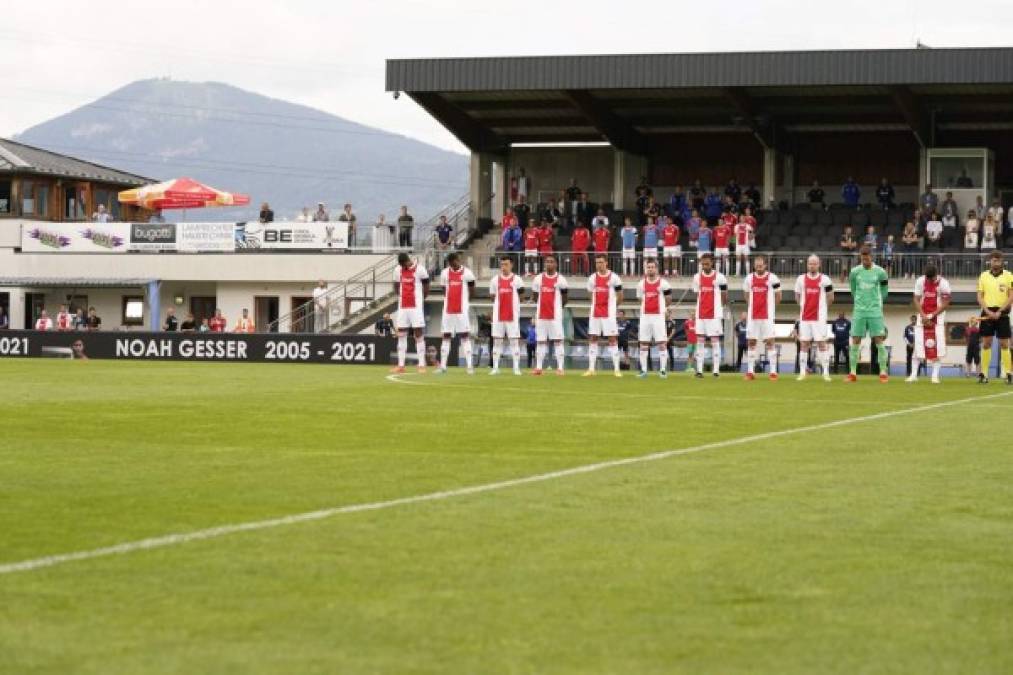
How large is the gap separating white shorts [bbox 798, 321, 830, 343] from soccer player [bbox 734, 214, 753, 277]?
16326 millimetres

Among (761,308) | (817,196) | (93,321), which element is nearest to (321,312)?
(93,321)

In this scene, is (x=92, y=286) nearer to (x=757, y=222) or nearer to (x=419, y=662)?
(x=757, y=222)

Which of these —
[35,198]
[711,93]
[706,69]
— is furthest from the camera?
[35,198]

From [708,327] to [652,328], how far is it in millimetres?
1194

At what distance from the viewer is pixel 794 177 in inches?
2266

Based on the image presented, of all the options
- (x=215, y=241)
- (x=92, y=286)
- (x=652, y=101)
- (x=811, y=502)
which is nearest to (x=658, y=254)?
(x=652, y=101)

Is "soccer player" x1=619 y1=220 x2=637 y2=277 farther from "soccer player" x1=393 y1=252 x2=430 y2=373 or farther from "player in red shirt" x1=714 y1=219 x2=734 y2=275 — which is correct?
"soccer player" x1=393 y1=252 x2=430 y2=373

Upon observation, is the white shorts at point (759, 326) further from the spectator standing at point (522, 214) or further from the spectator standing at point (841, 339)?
the spectator standing at point (522, 214)

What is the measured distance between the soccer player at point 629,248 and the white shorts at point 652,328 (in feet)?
54.9

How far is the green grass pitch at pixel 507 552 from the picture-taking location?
5941 mm

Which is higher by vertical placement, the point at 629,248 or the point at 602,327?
the point at 629,248

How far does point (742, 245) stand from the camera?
4856 centimetres

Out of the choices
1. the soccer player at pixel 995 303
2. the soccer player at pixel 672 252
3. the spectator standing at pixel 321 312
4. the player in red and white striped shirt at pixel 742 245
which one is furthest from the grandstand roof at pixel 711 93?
the soccer player at pixel 995 303

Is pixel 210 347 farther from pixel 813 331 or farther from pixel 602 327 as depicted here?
pixel 813 331
